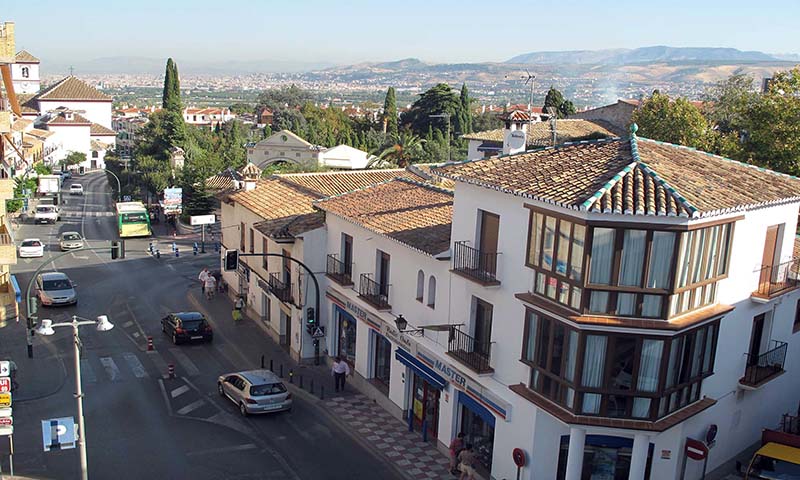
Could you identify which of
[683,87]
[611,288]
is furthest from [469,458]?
[683,87]

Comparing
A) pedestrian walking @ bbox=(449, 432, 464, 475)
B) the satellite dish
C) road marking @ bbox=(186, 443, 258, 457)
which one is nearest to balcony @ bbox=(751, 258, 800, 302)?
the satellite dish

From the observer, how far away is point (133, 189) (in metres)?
79.9

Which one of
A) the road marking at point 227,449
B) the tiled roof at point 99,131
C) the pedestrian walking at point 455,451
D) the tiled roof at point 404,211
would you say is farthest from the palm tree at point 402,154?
the tiled roof at point 99,131

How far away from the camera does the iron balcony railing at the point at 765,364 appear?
21.2m

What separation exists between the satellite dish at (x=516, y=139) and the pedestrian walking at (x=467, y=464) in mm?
9534

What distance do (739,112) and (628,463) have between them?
24050 millimetres

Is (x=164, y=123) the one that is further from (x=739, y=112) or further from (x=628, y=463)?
(x=628, y=463)

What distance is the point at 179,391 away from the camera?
27.9 metres

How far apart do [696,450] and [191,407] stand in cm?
1635

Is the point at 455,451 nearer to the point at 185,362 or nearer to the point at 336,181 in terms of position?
the point at 185,362

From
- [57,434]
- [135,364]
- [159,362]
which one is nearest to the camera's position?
[57,434]

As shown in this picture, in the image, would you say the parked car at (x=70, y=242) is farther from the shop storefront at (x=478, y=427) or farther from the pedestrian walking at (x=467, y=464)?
the pedestrian walking at (x=467, y=464)

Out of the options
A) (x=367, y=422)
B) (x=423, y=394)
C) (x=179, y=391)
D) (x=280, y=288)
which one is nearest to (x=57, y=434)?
(x=179, y=391)

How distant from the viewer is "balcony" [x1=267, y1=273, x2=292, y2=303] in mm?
31406
